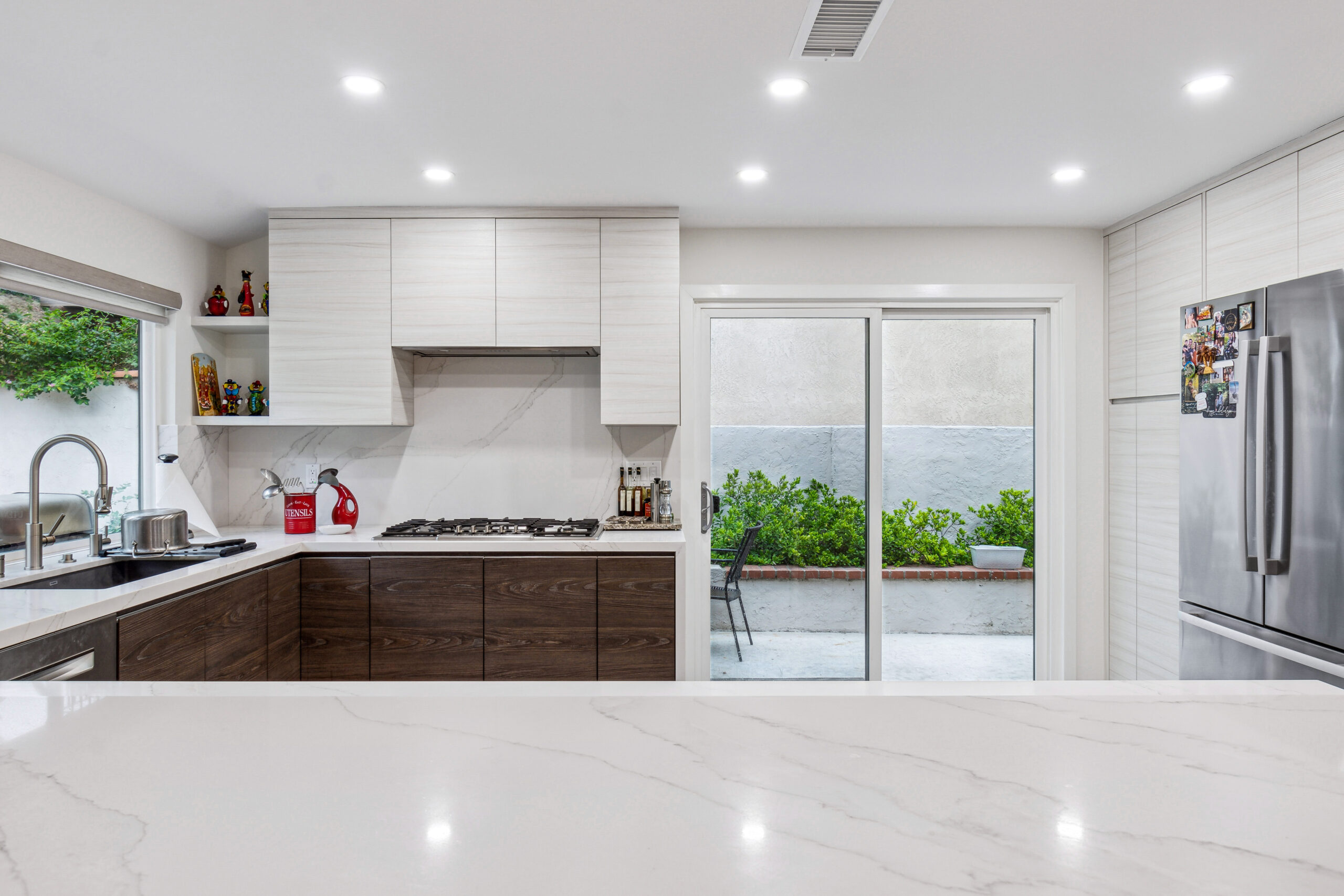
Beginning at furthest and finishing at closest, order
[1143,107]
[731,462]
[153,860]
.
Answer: [731,462]
[1143,107]
[153,860]

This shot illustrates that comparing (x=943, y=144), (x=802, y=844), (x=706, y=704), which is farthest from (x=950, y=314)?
(x=802, y=844)

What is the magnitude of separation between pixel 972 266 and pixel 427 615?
2.86 meters

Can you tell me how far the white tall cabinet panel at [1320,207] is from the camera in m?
2.30

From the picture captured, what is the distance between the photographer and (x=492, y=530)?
313cm

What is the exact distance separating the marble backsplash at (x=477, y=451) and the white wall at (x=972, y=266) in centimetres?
52

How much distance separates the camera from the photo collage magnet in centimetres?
245

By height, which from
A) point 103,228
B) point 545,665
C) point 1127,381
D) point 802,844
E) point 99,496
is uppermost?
point 103,228

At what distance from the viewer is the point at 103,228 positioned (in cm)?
283

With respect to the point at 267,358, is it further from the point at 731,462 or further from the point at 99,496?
the point at 731,462

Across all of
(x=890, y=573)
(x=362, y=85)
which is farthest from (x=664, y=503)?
(x=362, y=85)

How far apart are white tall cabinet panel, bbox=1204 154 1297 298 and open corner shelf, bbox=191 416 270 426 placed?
3.82 meters

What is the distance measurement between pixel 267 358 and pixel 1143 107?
368 centimetres

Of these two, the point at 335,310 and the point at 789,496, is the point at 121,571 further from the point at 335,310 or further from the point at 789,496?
the point at 789,496

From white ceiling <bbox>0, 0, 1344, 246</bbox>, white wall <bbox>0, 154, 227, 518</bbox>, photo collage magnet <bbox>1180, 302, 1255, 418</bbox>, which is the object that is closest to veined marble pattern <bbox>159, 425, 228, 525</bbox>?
white wall <bbox>0, 154, 227, 518</bbox>
